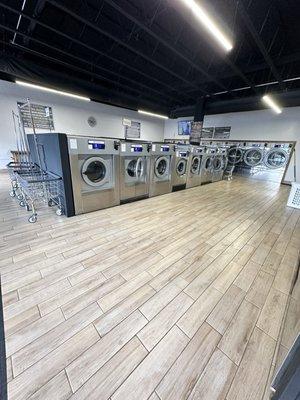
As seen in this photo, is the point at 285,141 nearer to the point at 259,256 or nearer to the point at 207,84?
the point at 207,84

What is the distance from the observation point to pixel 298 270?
5.57 ft

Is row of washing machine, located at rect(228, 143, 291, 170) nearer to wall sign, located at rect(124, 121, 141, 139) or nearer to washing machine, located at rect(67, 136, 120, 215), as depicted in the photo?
wall sign, located at rect(124, 121, 141, 139)

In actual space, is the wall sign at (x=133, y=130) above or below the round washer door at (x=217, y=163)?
above

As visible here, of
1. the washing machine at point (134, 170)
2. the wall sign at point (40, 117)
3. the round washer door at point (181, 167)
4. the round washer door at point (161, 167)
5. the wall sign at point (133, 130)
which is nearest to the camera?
the washing machine at point (134, 170)

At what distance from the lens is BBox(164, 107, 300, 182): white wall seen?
6172 mm

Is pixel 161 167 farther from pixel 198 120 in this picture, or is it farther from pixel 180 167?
pixel 198 120

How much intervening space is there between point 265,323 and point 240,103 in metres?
7.32

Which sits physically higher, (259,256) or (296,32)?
(296,32)

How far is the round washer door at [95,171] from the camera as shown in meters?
2.62

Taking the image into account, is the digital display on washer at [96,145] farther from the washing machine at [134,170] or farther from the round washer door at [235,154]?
the round washer door at [235,154]

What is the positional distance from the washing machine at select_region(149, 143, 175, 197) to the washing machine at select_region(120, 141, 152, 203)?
5.7 inches

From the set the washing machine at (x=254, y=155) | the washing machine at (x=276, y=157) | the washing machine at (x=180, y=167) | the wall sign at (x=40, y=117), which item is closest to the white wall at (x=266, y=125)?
the washing machine at (x=276, y=157)

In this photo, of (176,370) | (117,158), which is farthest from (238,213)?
(176,370)

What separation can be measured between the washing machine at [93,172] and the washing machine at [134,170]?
0.13 meters
